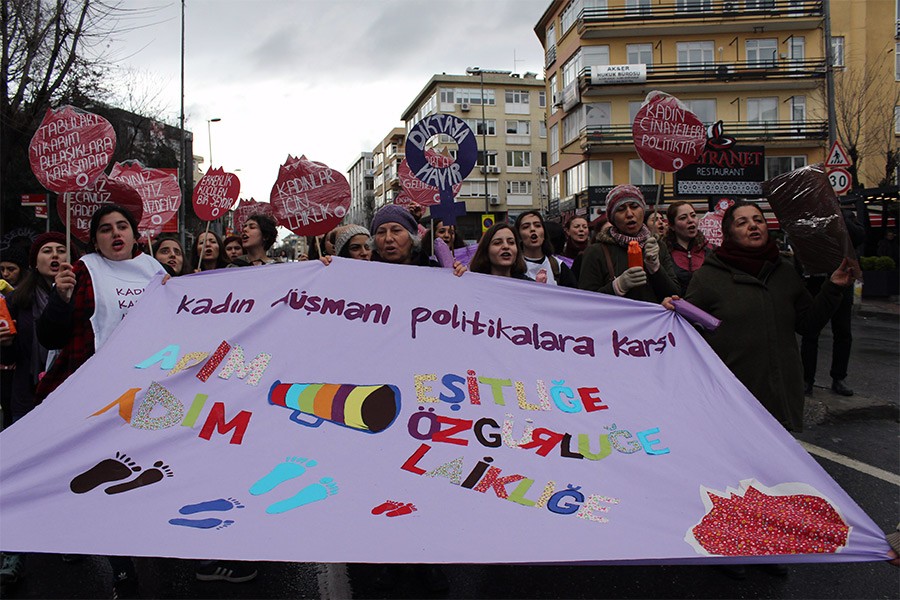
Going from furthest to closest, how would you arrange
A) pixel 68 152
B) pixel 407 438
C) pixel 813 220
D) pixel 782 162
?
pixel 782 162 < pixel 68 152 < pixel 813 220 < pixel 407 438

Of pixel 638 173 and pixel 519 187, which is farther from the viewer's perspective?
pixel 519 187

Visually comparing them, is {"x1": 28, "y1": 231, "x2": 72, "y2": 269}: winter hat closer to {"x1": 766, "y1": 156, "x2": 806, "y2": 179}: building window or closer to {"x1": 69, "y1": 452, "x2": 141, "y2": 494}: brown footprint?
{"x1": 69, "y1": 452, "x2": 141, "y2": 494}: brown footprint

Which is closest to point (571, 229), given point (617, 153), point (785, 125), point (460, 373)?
point (460, 373)

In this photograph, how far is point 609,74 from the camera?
3831 centimetres

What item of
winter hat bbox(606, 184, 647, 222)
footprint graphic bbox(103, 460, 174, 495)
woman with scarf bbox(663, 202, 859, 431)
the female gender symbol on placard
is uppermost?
the female gender symbol on placard

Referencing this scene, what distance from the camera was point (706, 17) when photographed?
3872 cm

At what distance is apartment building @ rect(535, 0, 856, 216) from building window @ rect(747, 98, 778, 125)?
6 cm

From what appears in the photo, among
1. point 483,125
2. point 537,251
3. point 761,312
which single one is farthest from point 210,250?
point 483,125

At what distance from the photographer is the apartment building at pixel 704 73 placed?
38.4 meters

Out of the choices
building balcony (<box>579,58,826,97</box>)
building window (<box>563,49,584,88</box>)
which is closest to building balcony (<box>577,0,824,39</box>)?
building window (<box>563,49,584,88</box>)

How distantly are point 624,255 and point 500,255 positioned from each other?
0.98 m

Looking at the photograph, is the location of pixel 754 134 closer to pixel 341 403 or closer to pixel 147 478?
pixel 341 403

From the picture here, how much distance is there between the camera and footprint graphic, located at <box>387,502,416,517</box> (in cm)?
248

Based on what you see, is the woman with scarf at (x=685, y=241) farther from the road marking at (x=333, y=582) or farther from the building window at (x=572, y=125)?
the building window at (x=572, y=125)
